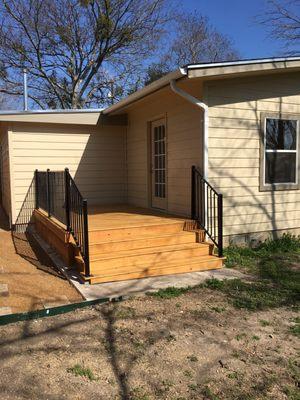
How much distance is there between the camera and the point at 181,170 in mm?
6941

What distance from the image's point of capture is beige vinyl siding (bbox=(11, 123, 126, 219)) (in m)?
8.45

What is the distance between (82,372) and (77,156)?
6683 mm

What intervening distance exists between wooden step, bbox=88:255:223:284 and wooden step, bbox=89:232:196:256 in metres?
0.42

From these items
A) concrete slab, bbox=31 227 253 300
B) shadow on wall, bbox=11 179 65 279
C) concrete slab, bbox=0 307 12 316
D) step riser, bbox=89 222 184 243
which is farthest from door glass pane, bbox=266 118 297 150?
concrete slab, bbox=0 307 12 316

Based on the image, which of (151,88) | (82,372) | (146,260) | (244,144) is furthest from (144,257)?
(151,88)

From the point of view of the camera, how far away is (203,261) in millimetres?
5605

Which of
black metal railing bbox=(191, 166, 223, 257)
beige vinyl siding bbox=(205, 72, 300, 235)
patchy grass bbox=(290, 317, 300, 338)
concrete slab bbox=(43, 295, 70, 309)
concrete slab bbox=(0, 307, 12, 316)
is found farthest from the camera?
beige vinyl siding bbox=(205, 72, 300, 235)

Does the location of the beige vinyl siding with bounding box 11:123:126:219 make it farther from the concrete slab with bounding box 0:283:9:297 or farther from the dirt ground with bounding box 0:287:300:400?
the dirt ground with bounding box 0:287:300:400

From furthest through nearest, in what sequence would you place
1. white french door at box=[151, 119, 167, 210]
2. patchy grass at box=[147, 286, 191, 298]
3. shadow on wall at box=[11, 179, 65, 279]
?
white french door at box=[151, 119, 167, 210] < shadow on wall at box=[11, 179, 65, 279] < patchy grass at box=[147, 286, 191, 298]

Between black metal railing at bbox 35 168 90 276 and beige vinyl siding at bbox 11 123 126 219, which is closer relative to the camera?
black metal railing at bbox 35 168 90 276

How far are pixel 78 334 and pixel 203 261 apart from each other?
2.55 meters

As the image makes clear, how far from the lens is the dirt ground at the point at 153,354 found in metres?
2.70

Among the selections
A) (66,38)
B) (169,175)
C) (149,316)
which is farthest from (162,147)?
(66,38)

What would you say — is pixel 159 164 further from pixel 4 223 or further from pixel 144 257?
pixel 4 223
